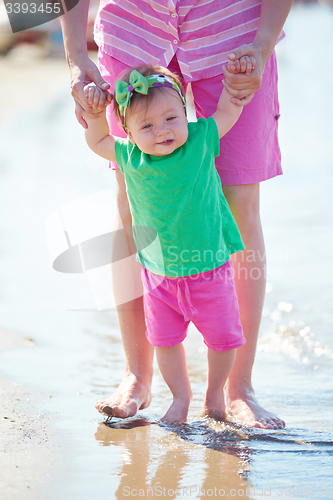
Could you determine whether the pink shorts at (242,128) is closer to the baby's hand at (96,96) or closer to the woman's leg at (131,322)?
the baby's hand at (96,96)

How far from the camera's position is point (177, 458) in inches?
66.3

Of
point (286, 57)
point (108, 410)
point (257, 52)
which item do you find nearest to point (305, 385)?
point (108, 410)

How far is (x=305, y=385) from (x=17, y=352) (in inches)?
50.3

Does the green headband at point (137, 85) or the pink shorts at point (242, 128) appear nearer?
the green headband at point (137, 85)

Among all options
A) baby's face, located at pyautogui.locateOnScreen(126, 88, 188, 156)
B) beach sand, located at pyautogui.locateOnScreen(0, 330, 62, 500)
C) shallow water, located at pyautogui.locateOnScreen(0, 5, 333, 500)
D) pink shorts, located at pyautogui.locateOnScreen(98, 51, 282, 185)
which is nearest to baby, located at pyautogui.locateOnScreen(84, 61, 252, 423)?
baby's face, located at pyautogui.locateOnScreen(126, 88, 188, 156)

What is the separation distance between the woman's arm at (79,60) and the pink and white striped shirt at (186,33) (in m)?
0.11

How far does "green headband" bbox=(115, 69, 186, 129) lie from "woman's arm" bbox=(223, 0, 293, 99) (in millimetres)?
197

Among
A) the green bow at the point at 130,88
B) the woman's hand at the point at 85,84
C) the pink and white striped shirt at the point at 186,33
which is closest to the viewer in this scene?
the green bow at the point at 130,88

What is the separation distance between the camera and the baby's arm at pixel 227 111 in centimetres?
203

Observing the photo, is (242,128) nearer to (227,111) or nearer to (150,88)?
(227,111)

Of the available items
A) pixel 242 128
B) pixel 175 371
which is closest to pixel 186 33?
pixel 242 128

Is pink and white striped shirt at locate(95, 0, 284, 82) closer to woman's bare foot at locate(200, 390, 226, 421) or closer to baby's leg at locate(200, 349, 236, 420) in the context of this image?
baby's leg at locate(200, 349, 236, 420)

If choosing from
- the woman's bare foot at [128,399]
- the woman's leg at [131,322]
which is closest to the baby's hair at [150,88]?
the woman's leg at [131,322]

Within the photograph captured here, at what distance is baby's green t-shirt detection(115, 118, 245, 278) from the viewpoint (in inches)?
77.2
